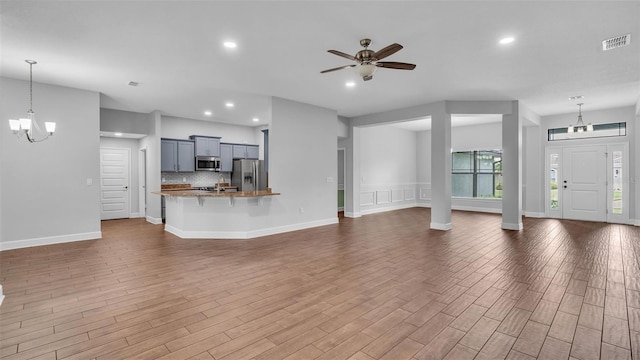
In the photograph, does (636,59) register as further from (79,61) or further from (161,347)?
(79,61)

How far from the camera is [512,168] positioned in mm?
6777

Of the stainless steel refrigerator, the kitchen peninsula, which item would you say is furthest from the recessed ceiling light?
the stainless steel refrigerator

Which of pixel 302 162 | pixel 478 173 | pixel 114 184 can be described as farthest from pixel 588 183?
pixel 114 184

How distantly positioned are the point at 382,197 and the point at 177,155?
637 cm

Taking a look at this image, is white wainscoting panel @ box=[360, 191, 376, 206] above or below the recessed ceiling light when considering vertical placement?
below

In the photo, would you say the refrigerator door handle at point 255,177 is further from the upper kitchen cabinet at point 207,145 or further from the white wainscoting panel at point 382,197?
the white wainscoting panel at point 382,197

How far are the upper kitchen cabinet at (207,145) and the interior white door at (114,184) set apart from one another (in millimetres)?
2072

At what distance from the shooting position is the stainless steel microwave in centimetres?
882

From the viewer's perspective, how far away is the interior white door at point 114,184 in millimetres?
8461

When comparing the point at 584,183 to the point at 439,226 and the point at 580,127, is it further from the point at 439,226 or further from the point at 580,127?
the point at 439,226

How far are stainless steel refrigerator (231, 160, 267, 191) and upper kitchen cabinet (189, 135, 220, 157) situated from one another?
0.83m

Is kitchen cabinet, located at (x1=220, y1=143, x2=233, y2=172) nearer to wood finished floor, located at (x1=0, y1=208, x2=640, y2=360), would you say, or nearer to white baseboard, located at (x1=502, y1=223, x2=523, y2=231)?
wood finished floor, located at (x1=0, y1=208, x2=640, y2=360)

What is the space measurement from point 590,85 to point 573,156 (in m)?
3.34

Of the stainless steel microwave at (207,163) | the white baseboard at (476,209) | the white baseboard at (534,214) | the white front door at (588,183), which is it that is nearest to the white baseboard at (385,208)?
the white baseboard at (476,209)
